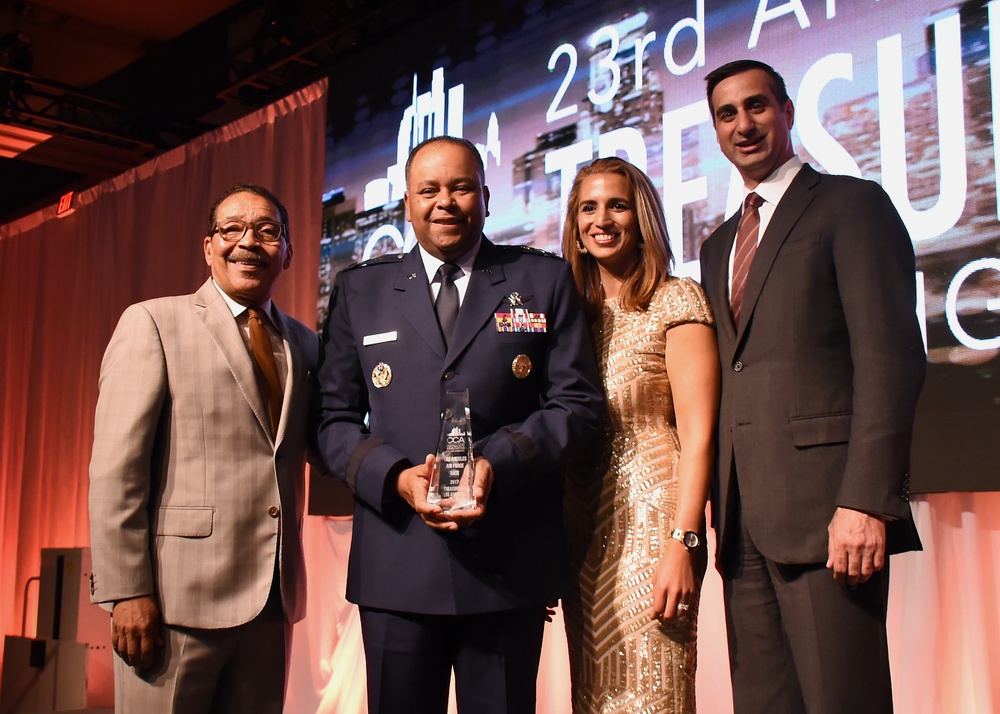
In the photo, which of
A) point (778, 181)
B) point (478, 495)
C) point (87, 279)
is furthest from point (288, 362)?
point (87, 279)

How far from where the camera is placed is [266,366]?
2375 millimetres

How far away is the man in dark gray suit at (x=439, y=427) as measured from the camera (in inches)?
73.8

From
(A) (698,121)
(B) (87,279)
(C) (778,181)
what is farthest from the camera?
(B) (87,279)

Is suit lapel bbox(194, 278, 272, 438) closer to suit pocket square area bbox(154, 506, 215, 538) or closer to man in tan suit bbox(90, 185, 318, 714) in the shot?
man in tan suit bbox(90, 185, 318, 714)

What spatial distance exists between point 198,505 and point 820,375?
1358 mm

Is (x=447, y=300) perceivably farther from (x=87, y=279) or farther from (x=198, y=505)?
(x=87, y=279)

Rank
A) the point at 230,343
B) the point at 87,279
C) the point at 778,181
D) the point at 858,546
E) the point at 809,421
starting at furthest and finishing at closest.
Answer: the point at 87,279, the point at 230,343, the point at 778,181, the point at 809,421, the point at 858,546

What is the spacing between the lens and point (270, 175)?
20.2 ft

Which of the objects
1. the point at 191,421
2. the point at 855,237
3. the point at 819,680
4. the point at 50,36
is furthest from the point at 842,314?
the point at 50,36

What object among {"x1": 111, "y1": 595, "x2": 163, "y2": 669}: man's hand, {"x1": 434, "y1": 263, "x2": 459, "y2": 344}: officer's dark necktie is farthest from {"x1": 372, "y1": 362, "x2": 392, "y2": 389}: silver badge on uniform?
{"x1": 111, "y1": 595, "x2": 163, "y2": 669}: man's hand

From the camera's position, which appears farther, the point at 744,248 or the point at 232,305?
the point at 232,305

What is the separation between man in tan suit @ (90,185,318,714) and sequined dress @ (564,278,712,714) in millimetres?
678

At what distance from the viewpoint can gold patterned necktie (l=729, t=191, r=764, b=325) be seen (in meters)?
2.13

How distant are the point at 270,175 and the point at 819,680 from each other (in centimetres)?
505
